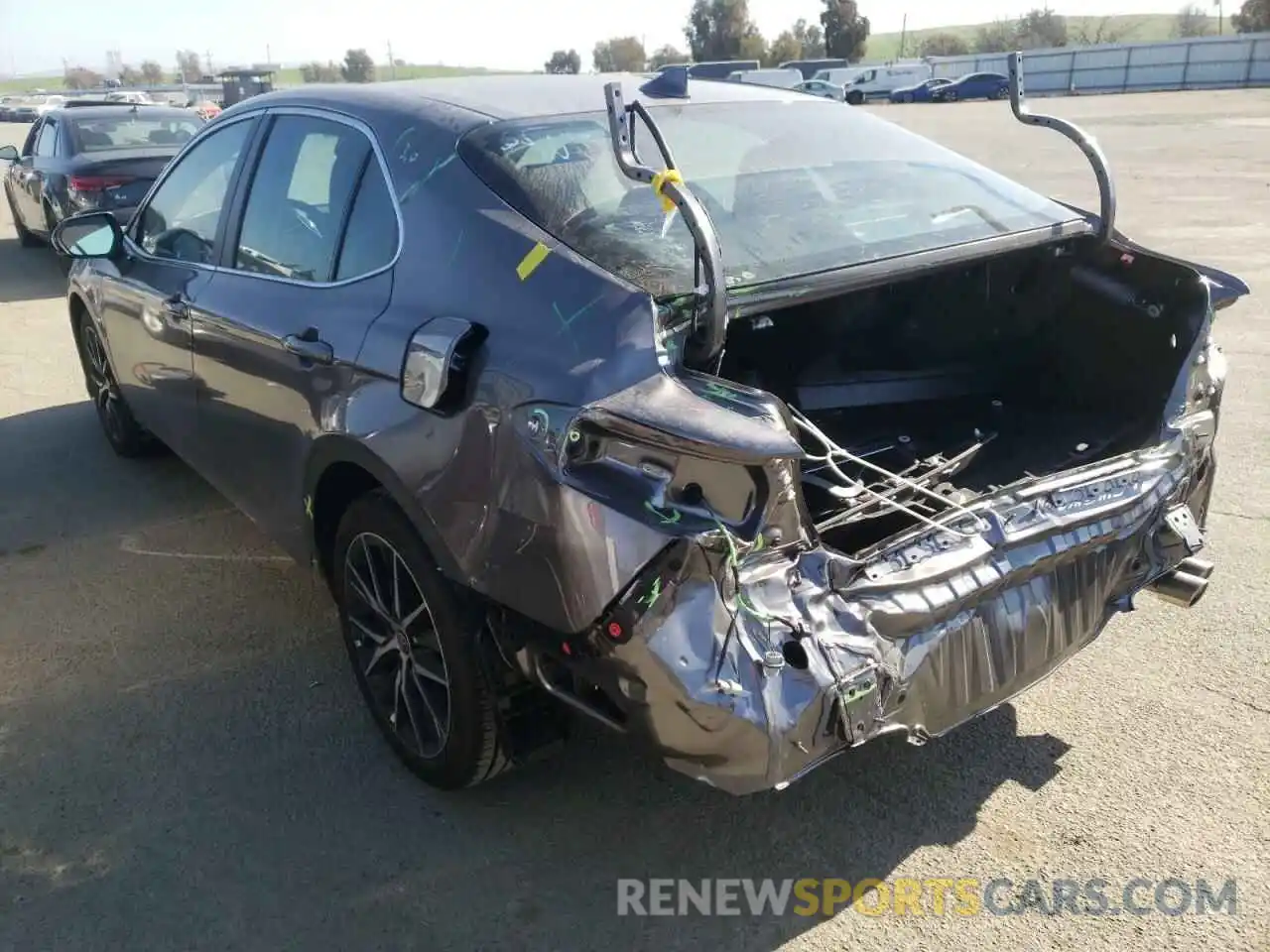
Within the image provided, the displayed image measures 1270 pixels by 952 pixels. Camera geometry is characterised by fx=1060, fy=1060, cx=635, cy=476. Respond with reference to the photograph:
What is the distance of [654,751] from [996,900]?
37.9 inches

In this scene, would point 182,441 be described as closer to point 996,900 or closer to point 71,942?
point 71,942

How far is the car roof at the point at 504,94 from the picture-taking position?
9.79 ft

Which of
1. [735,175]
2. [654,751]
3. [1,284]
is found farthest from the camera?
[1,284]

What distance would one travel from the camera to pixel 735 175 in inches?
Result: 123

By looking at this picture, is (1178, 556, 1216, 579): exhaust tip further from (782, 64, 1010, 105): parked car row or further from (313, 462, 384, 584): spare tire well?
(782, 64, 1010, 105): parked car row

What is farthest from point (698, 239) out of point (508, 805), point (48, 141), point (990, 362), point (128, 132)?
point (48, 141)

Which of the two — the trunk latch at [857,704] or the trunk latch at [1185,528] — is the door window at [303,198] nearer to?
the trunk latch at [857,704]

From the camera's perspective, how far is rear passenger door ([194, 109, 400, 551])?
2.82m

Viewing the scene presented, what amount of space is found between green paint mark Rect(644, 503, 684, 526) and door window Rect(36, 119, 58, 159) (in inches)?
423

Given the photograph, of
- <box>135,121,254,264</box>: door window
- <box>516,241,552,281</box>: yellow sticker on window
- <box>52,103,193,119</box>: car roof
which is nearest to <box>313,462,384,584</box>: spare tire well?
<box>516,241,552,281</box>: yellow sticker on window

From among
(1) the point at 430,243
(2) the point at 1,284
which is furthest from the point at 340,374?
(2) the point at 1,284

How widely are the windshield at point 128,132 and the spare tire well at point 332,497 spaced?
8732mm

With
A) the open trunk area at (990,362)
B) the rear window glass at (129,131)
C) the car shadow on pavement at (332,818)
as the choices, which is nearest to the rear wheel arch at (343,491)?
the car shadow on pavement at (332,818)

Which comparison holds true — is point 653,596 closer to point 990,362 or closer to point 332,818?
point 332,818
